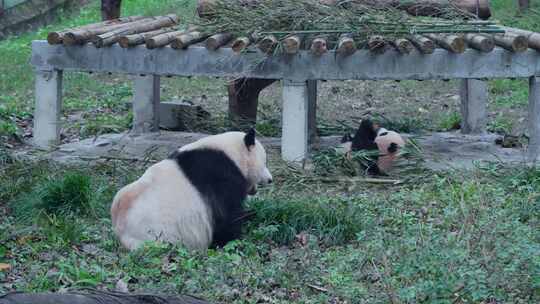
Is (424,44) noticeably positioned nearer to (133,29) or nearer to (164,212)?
(133,29)

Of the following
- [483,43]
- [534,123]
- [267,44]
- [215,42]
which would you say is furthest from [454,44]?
[215,42]

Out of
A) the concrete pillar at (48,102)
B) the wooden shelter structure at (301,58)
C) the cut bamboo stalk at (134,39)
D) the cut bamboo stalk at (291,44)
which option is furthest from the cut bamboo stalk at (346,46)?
the concrete pillar at (48,102)

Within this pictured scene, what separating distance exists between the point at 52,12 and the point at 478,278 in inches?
749

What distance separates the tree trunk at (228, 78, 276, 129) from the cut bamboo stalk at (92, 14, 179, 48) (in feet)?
3.48

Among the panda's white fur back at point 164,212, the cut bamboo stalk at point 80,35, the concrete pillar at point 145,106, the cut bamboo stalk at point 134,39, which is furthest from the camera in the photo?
the concrete pillar at point 145,106

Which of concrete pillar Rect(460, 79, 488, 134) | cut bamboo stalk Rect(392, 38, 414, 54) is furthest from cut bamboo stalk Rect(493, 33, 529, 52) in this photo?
concrete pillar Rect(460, 79, 488, 134)

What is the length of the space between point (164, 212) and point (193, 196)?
0.88 ft

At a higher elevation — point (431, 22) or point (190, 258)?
point (431, 22)

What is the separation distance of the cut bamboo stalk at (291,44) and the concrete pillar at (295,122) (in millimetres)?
377

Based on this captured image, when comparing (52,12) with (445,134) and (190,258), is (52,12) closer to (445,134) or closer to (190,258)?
(445,134)

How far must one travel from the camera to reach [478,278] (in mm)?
4789

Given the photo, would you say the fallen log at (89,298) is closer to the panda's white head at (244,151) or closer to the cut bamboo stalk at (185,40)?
the panda's white head at (244,151)

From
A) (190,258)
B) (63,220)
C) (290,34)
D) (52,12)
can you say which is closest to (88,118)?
(290,34)

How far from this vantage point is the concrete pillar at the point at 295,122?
9.36m
